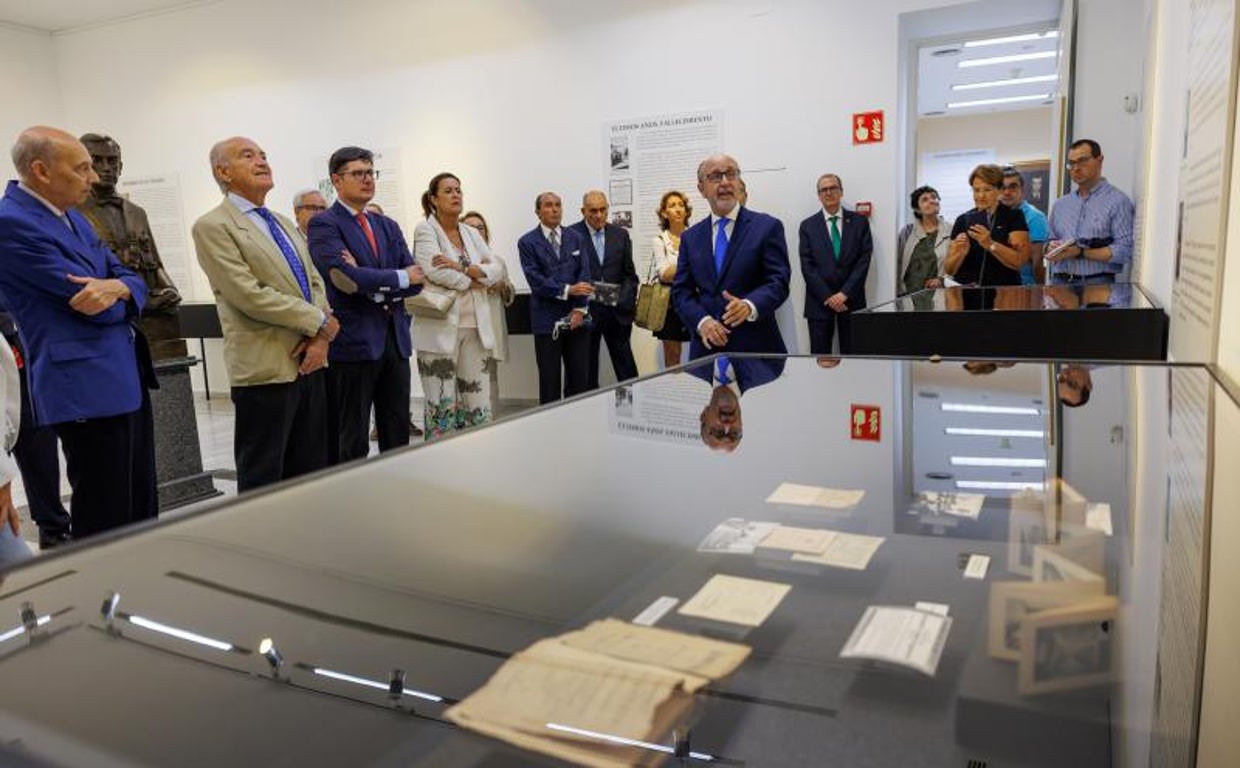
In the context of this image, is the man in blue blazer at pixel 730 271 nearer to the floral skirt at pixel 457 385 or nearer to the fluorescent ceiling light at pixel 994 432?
the floral skirt at pixel 457 385

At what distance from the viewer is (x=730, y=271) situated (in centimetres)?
362

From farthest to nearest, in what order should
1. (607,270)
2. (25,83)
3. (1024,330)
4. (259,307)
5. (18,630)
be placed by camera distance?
(25,83) → (607,270) → (259,307) → (1024,330) → (18,630)

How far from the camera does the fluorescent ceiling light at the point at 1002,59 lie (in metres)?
10.3

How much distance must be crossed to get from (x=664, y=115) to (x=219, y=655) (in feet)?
21.5

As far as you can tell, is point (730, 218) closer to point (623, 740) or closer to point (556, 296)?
point (556, 296)

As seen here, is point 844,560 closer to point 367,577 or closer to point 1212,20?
point 367,577

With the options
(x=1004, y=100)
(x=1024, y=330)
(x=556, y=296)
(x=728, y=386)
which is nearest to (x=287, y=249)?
(x=728, y=386)

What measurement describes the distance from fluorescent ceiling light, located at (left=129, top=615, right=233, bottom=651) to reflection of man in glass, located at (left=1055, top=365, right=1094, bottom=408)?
1389 mm

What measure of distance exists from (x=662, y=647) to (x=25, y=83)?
36.5 feet

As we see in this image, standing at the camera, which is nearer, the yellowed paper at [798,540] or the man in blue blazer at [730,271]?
the yellowed paper at [798,540]

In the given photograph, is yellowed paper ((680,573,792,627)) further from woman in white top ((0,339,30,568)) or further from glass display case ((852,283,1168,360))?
glass display case ((852,283,1168,360))

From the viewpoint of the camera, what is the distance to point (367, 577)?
0.79 metres

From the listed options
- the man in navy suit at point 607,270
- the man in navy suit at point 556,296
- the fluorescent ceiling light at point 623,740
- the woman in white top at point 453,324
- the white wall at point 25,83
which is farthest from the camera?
the white wall at point 25,83

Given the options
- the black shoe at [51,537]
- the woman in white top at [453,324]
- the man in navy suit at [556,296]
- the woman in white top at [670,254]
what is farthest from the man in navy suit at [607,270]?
the black shoe at [51,537]
